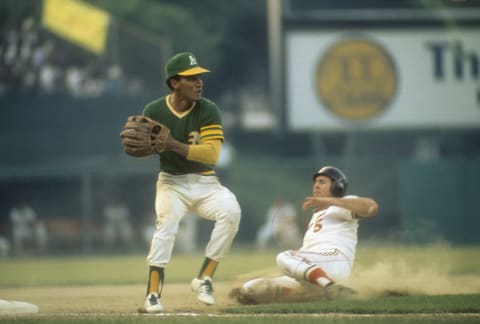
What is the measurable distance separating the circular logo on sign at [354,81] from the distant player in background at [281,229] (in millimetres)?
2734

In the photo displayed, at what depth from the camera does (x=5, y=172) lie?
22.7 m

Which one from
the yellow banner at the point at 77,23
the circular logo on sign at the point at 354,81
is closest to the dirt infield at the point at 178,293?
the circular logo on sign at the point at 354,81

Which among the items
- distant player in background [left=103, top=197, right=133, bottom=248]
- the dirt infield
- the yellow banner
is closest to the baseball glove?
the dirt infield

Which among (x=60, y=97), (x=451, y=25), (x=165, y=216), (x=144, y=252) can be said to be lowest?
(x=144, y=252)

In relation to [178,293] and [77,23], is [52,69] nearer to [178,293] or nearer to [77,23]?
[77,23]

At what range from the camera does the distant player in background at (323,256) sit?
7.28m

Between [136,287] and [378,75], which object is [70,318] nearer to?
A: [136,287]

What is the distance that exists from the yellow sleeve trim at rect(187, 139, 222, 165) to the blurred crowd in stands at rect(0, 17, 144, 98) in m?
17.2

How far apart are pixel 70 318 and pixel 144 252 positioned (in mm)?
15410

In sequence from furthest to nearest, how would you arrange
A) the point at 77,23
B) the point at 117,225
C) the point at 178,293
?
the point at 77,23 < the point at 117,225 < the point at 178,293

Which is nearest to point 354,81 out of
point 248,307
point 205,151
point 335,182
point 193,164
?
point 335,182

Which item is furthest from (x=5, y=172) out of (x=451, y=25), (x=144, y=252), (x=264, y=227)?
(x=451, y=25)

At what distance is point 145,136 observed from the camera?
23.4 feet

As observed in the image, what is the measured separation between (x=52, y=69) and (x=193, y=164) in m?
18.2
